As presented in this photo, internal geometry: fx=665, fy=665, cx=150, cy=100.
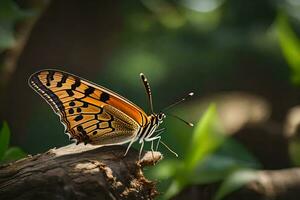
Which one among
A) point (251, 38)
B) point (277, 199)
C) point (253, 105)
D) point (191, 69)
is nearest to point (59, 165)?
point (277, 199)

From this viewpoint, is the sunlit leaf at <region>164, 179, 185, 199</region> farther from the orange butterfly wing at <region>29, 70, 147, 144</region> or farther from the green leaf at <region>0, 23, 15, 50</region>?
the green leaf at <region>0, 23, 15, 50</region>

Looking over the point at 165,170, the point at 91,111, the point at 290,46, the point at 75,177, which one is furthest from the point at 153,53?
the point at 75,177

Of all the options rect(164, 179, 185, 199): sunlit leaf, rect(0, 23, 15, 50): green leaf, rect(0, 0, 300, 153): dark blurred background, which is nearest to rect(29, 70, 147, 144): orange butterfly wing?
rect(164, 179, 185, 199): sunlit leaf

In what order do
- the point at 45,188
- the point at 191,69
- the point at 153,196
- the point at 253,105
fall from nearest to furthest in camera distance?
the point at 45,188
the point at 153,196
the point at 253,105
the point at 191,69

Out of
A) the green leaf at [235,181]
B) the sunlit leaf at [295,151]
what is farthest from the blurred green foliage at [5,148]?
the sunlit leaf at [295,151]

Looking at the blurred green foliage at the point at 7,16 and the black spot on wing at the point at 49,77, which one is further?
the blurred green foliage at the point at 7,16

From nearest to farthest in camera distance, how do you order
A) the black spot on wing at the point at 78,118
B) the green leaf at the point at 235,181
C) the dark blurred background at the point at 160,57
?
the black spot on wing at the point at 78,118 → the green leaf at the point at 235,181 → the dark blurred background at the point at 160,57

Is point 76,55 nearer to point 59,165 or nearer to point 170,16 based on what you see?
point 170,16

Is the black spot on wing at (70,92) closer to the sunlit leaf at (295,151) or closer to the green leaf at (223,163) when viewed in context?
the green leaf at (223,163)
